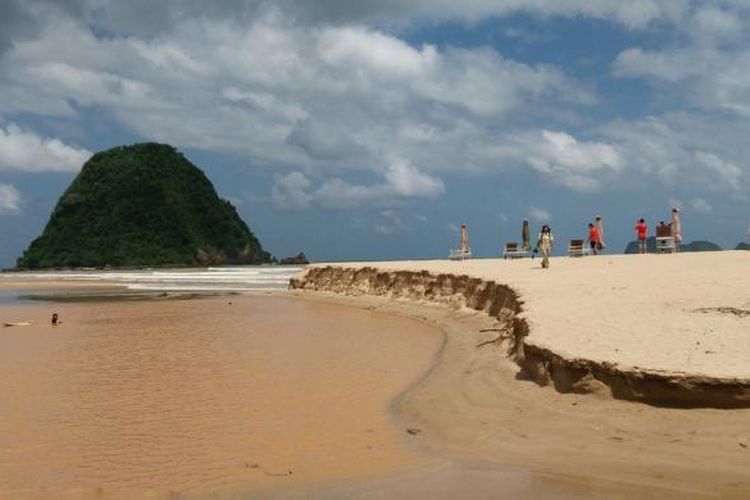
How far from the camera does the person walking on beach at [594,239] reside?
3188 cm

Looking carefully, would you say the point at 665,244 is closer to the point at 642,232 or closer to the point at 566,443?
the point at 642,232

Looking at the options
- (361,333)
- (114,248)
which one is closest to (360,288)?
(361,333)

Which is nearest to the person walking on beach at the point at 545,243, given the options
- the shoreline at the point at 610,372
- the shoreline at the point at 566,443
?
the shoreline at the point at 610,372

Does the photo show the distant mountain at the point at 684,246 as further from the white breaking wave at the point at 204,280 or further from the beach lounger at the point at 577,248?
the white breaking wave at the point at 204,280

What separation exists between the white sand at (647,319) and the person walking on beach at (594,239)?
14.1 meters

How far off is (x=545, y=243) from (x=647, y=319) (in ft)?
42.8

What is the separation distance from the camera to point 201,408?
8383mm

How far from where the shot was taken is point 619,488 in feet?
17.3

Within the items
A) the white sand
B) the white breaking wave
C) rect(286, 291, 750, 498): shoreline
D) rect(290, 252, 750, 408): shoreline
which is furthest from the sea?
rect(286, 291, 750, 498): shoreline

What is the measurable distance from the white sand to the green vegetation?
9826 centimetres

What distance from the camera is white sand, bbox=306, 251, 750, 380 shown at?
7.38 meters

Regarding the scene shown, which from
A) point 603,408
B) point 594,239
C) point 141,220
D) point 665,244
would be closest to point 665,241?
point 665,244

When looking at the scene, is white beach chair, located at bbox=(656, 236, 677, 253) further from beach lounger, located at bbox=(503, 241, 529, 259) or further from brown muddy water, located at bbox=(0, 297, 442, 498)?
brown muddy water, located at bbox=(0, 297, 442, 498)

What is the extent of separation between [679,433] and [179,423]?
5.04 meters
